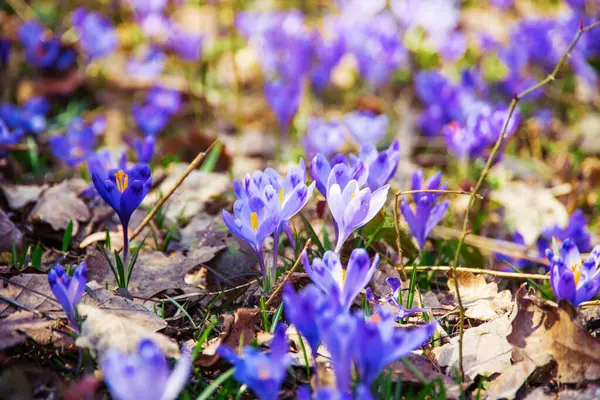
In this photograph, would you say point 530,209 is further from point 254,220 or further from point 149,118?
point 149,118

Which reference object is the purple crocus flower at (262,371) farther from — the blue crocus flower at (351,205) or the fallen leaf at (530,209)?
the fallen leaf at (530,209)

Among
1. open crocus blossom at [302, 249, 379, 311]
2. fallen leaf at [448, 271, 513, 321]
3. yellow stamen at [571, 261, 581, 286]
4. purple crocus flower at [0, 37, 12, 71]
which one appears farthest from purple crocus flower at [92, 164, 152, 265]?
purple crocus flower at [0, 37, 12, 71]

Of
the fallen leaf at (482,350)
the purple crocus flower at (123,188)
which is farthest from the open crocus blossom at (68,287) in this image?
the fallen leaf at (482,350)

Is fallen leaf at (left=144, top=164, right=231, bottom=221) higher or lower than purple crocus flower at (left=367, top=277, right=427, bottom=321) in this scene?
lower

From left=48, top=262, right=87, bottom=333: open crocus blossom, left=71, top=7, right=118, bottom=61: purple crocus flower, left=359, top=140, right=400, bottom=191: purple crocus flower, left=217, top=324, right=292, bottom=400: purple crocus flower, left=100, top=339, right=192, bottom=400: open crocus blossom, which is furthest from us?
left=71, top=7, right=118, bottom=61: purple crocus flower

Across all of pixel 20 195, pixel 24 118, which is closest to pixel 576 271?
pixel 20 195

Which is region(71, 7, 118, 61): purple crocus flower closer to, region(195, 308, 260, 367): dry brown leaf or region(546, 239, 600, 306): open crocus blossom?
region(195, 308, 260, 367): dry brown leaf
